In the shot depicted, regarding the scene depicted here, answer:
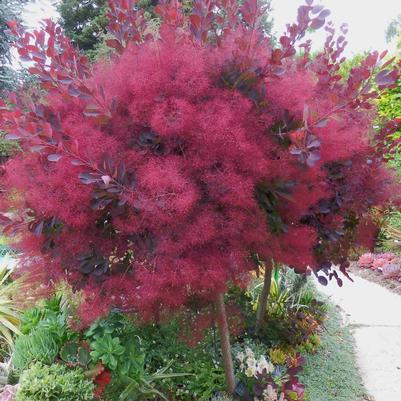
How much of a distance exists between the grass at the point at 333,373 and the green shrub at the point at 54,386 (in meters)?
1.55

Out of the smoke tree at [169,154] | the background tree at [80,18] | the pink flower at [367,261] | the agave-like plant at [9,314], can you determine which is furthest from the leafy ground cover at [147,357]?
the background tree at [80,18]

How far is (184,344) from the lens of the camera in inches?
108

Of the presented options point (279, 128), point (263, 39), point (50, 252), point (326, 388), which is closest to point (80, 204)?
point (50, 252)

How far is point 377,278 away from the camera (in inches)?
249

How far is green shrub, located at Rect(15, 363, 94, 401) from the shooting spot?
80.0 inches

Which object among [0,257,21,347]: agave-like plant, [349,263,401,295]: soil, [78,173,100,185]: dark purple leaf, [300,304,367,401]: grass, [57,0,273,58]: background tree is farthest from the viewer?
[57,0,273,58]: background tree

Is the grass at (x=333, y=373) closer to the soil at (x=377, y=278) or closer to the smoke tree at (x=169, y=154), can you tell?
the smoke tree at (x=169, y=154)

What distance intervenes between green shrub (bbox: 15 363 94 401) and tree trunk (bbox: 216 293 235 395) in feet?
2.30

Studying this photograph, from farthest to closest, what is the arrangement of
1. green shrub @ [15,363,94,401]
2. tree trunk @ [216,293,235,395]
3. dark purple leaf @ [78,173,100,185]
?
tree trunk @ [216,293,235,395] < green shrub @ [15,363,94,401] < dark purple leaf @ [78,173,100,185]

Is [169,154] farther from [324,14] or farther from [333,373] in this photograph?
[333,373]

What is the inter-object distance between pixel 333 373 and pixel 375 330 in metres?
1.15

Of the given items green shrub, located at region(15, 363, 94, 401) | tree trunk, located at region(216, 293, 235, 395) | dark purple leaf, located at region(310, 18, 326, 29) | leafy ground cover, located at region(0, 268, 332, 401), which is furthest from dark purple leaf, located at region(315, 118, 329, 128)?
green shrub, located at region(15, 363, 94, 401)

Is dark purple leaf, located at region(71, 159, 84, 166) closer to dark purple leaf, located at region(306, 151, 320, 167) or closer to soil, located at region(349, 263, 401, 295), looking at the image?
dark purple leaf, located at region(306, 151, 320, 167)

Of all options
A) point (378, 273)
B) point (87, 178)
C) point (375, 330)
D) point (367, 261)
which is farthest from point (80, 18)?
point (87, 178)
